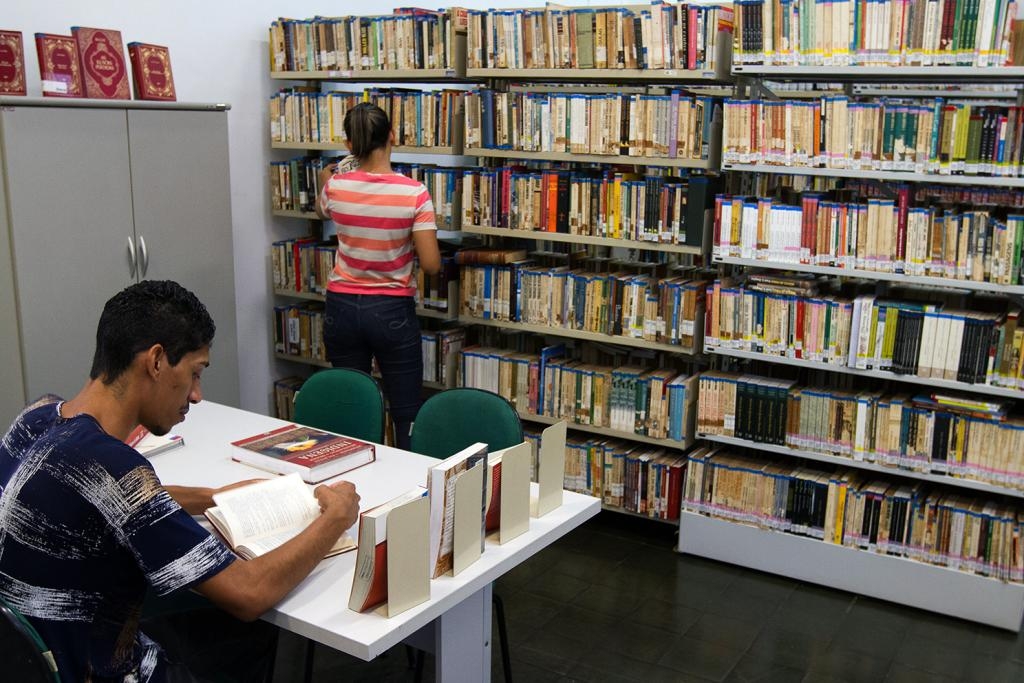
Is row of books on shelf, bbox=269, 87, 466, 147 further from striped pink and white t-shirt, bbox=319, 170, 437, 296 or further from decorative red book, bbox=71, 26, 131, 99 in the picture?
decorative red book, bbox=71, 26, 131, 99

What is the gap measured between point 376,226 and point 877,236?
1979 mm

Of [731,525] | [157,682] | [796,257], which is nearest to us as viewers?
[157,682]

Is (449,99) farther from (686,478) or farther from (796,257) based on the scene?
(686,478)

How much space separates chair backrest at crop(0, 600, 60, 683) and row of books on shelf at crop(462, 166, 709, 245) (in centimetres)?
292

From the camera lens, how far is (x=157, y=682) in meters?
1.83

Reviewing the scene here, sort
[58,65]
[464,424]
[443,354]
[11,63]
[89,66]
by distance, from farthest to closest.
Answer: [443,354]
[89,66]
[58,65]
[11,63]
[464,424]

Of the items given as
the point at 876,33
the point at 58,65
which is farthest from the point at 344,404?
the point at 876,33

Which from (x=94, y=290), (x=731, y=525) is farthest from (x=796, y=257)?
(x=94, y=290)

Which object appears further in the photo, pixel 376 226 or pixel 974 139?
pixel 376 226

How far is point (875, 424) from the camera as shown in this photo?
365 centimetres

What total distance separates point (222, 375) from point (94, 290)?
0.82 metres

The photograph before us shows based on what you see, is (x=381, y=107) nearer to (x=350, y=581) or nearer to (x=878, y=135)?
(x=878, y=135)

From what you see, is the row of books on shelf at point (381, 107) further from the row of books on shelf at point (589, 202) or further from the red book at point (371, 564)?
the red book at point (371, 564)

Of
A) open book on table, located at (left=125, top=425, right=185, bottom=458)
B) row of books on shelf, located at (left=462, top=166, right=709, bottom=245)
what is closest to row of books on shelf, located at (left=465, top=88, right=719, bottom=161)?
row of books on shelf, located at (left=462, top=166, right=709, bottom=245)
